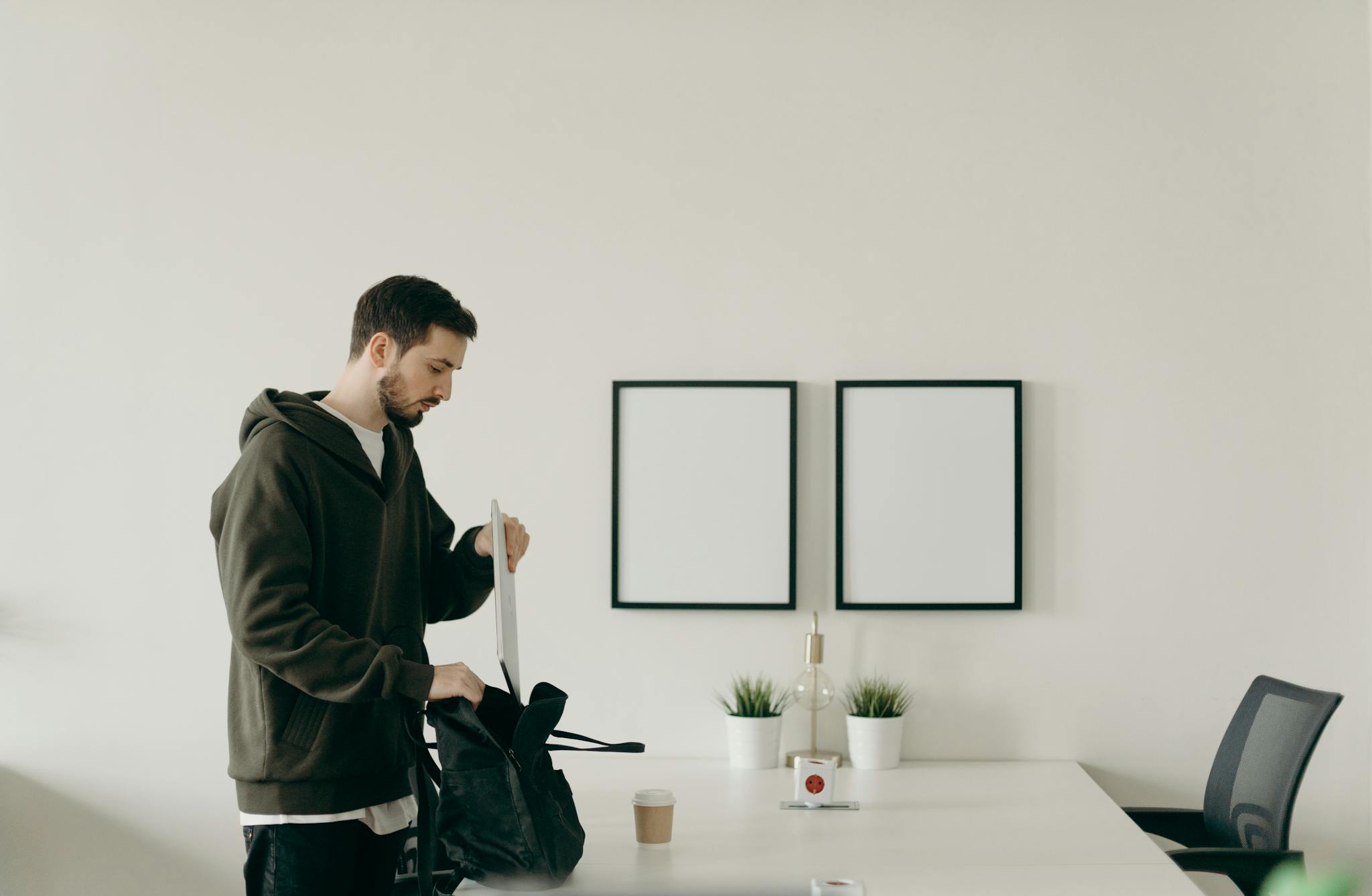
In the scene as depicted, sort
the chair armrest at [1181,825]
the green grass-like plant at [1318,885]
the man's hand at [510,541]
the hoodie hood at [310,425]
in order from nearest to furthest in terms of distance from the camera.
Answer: the green grass-like plant at [1318,885]
the hoodie hood at [310,425]
the man's hand at [510,541]
the chair armrest at [1181,825]

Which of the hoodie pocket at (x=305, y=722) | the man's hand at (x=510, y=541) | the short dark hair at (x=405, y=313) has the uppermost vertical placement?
the short dark hair at (x=405, y=313)

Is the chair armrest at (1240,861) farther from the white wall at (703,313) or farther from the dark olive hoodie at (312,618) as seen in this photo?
the dark olive hoodie at (312,618)

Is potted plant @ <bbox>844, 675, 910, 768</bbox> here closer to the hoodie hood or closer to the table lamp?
the table lamp

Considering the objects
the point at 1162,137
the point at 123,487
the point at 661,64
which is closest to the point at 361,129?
the point at 661,64

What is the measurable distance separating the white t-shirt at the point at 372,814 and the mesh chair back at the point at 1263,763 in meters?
1.58

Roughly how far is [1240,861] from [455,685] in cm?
143

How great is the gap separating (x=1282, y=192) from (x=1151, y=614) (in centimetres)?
110

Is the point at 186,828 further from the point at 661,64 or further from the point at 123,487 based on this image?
the point at 661,64

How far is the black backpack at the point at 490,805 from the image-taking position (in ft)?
5.25

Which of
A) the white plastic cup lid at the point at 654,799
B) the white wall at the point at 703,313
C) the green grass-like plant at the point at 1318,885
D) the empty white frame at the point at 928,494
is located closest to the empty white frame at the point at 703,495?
the white wall at the point at 703,313

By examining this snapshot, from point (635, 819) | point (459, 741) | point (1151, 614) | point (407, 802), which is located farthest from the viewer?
point (1151, 614)

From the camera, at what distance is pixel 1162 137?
2.67 metres

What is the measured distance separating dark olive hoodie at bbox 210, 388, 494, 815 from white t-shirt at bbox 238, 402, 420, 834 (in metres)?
0.02

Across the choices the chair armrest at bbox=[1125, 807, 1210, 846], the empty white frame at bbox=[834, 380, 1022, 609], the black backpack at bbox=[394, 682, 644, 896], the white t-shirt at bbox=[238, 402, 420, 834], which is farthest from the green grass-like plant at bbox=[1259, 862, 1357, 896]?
the empty white frame at bbox=[834, 380, 1022, 609]
